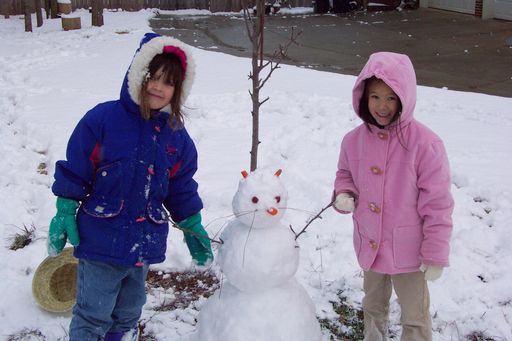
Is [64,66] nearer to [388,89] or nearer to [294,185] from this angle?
[294,185]

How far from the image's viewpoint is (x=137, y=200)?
212cm

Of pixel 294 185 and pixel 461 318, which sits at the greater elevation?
pixel 294 185

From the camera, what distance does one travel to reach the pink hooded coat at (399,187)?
82.4 inches

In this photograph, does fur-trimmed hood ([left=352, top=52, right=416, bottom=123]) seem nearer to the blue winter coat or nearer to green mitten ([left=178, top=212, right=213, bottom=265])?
the blue winter coat

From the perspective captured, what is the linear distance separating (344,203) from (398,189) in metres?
0.23

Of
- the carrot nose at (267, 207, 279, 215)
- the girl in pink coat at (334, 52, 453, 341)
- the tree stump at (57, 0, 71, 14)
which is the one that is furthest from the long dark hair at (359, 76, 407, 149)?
the tree stump at (57, 0, 71, 14)

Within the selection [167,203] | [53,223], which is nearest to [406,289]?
[167,203]

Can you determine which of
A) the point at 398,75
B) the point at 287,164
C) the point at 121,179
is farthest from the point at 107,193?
the point at 287,164

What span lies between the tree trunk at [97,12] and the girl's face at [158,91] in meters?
11.3

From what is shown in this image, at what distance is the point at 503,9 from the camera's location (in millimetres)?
13891

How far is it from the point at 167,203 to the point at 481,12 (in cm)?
1429

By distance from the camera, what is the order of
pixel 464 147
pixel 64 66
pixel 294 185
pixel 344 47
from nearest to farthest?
pixel 294 185
pixel 464 147
pixel 64 66
pixel 344 47

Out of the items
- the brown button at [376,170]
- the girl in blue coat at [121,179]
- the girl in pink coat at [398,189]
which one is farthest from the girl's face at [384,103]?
the girl in blue coat at [121,179]

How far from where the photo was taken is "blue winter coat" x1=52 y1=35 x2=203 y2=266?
Answer: 2053 millimetres
